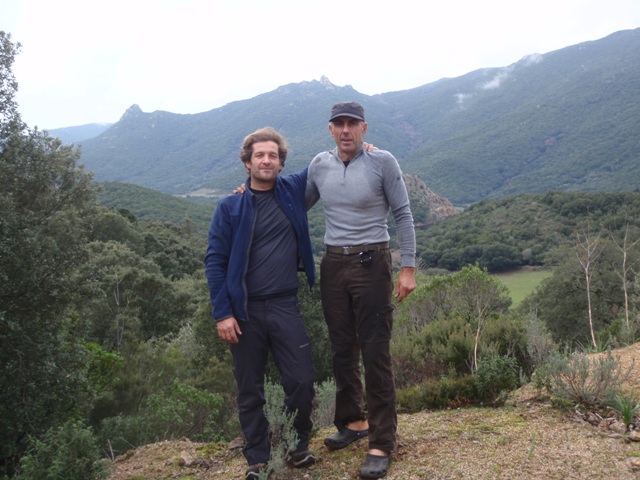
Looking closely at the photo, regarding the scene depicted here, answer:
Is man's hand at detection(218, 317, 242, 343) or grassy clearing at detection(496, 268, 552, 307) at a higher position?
man's hand at detection(218, 317, 242, 343)

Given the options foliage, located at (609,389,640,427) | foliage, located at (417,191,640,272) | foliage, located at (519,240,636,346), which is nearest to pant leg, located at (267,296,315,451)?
foliage, located at (609,389,640,427)

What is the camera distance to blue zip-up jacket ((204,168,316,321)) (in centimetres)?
305

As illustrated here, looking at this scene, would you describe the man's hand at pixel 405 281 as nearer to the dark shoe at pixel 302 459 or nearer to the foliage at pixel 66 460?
the dark shoe at pixel 302 459

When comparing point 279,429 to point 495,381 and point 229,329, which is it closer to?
point 229,329

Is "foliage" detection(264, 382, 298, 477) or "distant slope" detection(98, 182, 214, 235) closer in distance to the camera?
"foliage" detection(264, 382, 298, 477)

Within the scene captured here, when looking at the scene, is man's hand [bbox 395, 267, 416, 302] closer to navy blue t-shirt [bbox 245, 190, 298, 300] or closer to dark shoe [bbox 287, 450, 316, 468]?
navy blue t-shirt [bbox 245, 190, 298, 300]

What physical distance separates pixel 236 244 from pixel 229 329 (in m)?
0.48

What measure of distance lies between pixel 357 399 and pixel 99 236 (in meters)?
31.2

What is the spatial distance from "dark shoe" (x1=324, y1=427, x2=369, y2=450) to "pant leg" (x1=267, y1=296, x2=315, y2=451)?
43 cm

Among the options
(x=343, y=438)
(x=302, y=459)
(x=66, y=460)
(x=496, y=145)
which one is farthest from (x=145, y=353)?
(x=496, y=145)

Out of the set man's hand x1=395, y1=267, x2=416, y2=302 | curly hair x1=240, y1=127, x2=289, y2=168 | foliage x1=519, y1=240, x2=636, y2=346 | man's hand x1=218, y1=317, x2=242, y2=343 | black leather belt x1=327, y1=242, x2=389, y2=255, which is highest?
curly hair x1=240, y1=127, x2=289, y2=168

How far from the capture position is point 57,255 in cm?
677

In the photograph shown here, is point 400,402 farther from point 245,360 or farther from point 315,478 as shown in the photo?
point 245,360

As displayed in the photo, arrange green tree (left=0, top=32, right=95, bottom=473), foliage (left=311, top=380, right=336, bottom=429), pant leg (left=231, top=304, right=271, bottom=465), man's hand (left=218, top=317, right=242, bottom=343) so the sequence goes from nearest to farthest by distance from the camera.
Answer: man's hand (left=218, top=317, right=242, bottom=343) → pant leg (left=231, top=304, right=271, bottom=465) → foliage (left=311, top=380, right=336, bottom=429) → green tree (left=0, top=32, right=95, bottom=473)
